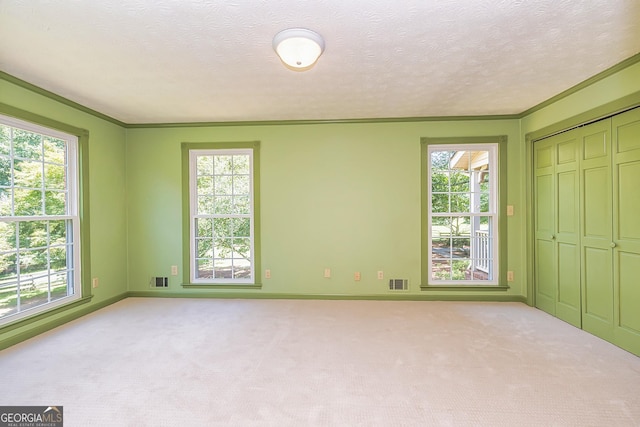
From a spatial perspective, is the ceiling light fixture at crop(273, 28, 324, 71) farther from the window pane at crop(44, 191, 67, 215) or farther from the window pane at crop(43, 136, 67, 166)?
the window pane at crop(44, 191, 67, 215)

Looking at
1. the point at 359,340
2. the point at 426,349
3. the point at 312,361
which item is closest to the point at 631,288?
the point at 426,349

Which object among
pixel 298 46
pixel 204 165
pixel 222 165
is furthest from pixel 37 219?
pixel 298 46

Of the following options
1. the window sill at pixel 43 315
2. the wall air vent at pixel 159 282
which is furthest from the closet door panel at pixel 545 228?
the window sill at pixel 43 315

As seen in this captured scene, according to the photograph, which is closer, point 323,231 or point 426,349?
point 426,349

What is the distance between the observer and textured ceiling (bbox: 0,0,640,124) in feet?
5.71

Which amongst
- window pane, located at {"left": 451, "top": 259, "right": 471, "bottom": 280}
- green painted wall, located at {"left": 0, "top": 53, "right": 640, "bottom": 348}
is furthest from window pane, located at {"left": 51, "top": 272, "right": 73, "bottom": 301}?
window pane, located at {"left": 451, "top": 259, "right": 471, "bottom": 280}

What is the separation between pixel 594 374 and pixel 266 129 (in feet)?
13.4

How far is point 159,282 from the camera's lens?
4059 mm

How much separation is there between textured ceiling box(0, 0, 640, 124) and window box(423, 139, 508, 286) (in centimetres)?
76

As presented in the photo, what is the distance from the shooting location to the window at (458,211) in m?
3.88

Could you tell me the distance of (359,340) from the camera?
2688mm

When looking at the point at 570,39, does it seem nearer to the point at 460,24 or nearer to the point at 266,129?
the point at 460,24

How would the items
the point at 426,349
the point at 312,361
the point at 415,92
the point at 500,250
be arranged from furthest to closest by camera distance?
1. the point at 500,250
2. the point at 415,92
3. the point at 426,349
4. the point at 312,361

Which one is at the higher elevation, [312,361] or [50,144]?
[50,144]
